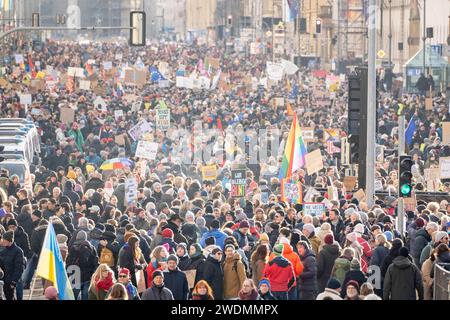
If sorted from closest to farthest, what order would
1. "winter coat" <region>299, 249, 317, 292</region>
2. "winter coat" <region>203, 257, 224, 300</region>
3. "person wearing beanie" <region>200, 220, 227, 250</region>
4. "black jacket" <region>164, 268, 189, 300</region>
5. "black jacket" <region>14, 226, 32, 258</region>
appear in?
1. "black jacket" <region>164, 268, 189, 300</region>
2. "winter coat" <region>203, 257, 224, 300</region>
3. "winter coat" <region>299, 249, 317, 292</region>
4. "person wearing beanie" <region>200, 220, 227, 250</region>
5. "black jacket" <region>14, 226, 32, 258</region>

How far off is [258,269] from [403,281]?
5.95ft

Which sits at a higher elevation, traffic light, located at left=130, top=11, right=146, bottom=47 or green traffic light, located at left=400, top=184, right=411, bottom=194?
traffic light, located at left=130, top=11, right=146, bottom=47

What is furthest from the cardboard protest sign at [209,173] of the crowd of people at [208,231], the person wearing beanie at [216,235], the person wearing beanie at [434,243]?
the person wearing beanie at [434,243]

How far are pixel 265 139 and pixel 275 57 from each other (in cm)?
5783

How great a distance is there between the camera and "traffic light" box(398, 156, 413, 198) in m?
21.1

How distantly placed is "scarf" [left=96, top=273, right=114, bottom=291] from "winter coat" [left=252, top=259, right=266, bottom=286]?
6.98 ft

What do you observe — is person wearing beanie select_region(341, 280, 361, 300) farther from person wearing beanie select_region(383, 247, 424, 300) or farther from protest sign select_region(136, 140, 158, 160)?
protest sign select_region(136, 140, 158, 160)

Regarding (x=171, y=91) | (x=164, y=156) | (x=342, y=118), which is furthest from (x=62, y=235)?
(x=171, y=91)

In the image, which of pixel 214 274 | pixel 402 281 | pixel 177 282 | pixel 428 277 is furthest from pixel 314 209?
pixel 177 282

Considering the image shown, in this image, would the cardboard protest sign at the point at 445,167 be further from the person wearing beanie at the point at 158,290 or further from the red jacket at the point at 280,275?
the person wearing beanie at the point at 158,290

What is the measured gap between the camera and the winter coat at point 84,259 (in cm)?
1814

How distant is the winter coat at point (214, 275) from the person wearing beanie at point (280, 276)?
476 millimetres

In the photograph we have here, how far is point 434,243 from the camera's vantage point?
18375 mm

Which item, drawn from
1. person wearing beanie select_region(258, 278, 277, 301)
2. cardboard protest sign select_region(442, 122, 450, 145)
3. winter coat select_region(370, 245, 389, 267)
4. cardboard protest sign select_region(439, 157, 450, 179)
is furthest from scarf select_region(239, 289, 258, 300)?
cardboard protest sign select_region(442, 122, 450, 145)
